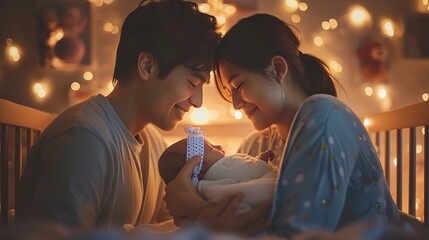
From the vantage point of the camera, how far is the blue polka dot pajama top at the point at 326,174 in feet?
2.24

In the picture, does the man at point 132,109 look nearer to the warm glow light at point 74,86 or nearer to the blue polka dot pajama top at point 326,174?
the blue polka dot pajama top at point 326,174

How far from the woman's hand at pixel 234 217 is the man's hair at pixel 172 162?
19 cm

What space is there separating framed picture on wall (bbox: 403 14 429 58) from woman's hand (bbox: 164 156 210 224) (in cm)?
114

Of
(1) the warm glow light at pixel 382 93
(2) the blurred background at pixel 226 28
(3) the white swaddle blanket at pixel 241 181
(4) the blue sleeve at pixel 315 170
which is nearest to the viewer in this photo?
(4) the blue sleeve at pixel 315 170

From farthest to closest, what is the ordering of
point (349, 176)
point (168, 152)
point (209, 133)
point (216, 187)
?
point (209, 133) → point (168, 152) → point (216, 187) → point (349, 176)

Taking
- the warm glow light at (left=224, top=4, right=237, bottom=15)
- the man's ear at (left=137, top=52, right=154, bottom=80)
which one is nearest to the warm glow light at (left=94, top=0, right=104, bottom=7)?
the warm glow light at (left=224, top=4, right=237, bottom=15)

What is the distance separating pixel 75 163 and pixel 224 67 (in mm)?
397

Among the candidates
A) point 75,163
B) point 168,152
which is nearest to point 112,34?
point 168,152

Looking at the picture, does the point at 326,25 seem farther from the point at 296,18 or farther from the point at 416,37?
the point at 416,37

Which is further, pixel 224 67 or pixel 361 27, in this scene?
pixel 361 27

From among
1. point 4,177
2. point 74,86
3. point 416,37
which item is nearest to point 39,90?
point 74,86

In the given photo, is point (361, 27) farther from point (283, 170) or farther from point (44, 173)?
point (44, 173)

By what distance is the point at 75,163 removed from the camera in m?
0.84

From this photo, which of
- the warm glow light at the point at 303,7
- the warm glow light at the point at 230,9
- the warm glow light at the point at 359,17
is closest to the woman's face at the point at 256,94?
the warm glow light at the point at 303,7
